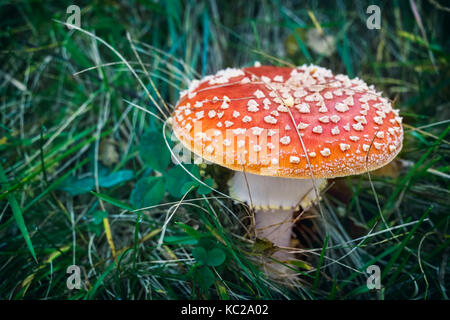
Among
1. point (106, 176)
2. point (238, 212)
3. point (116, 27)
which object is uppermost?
point (116, 27)

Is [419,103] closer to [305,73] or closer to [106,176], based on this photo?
[305,73]

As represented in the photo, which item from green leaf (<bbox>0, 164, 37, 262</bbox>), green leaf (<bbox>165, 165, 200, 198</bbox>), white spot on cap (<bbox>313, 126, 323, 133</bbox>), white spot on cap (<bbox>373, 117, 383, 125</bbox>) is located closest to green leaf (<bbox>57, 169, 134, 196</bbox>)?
green leaf (<bbox>0, 164, 37, 262</bbox>)

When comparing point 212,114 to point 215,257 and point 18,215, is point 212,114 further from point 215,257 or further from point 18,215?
point 18,215

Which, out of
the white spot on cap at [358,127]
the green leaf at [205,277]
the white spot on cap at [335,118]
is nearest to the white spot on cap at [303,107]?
the white spot on cap at [335,118]

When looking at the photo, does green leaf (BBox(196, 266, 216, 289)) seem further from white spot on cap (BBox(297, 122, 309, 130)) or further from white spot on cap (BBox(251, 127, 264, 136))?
white spot on cap (BBox(297, 122, 309, 130))

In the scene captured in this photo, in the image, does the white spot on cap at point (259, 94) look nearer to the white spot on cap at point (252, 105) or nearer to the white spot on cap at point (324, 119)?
the white spot on cap at point (252, 105)
